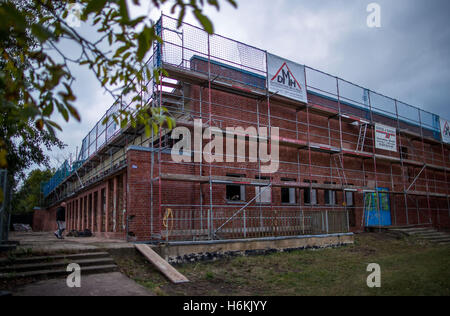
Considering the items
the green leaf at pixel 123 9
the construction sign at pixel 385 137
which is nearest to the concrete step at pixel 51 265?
the green leaf at pixel 123 9

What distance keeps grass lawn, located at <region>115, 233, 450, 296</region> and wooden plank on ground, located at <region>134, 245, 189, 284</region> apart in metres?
0.16

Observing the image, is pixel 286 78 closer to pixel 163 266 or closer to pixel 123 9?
pixel 163 266

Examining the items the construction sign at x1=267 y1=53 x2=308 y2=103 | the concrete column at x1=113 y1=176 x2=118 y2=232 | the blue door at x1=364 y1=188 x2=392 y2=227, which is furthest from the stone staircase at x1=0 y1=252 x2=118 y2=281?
the blue door at x1=364 y1=188 x2=392 y2=227

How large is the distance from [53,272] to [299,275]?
229 inches

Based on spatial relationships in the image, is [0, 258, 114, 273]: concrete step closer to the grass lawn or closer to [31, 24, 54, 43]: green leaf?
the grass lawn

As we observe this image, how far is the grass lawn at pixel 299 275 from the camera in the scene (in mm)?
6770

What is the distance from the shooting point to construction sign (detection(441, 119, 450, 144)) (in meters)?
23.3

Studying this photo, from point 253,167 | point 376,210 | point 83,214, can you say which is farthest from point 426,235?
point 83,214

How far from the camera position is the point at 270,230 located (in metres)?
12.7

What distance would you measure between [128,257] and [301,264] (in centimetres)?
511

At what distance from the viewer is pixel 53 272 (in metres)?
7.44

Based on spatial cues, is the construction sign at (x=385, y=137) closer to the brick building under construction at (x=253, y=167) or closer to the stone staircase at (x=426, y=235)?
the brick building under construction at (x=253, y=167)
